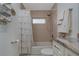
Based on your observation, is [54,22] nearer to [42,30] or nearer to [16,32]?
[42,30]

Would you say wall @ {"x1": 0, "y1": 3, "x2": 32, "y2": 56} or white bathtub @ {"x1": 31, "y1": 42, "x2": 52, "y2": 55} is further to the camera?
white bathtub @ {"x1": 31, "y1": 42, "x2": 52, "y2": 55}

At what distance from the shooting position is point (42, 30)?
2.03 meters

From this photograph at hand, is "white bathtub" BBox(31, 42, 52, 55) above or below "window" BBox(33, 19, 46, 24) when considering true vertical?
below

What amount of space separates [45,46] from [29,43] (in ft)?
1.01

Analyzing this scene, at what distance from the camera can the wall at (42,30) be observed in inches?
75.6

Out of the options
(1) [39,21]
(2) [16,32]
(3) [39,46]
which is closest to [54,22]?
(1) [39,21]

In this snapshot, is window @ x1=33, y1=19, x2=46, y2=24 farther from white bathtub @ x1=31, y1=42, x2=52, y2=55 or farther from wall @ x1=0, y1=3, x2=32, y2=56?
white bathtub @ x1=31, y1=42, x2=52, y2=55

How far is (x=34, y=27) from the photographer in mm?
2031

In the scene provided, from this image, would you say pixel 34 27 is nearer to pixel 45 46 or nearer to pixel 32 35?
pixel 32 35

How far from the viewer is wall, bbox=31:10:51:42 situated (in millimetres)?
1921

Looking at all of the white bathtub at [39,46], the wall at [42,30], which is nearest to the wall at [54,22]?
the wall at [42,30]

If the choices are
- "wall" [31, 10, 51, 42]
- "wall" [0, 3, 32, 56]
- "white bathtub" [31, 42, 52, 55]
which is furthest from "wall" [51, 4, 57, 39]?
"wall" [0, 3, 32, 56]

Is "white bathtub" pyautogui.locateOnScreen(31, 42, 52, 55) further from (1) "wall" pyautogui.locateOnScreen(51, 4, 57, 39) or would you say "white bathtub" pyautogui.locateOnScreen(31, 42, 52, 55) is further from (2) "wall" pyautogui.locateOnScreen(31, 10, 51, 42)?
(1) "wall" pyautogui.locateOnScreen(51, 4, 57, 39)

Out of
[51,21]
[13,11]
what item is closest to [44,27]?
[51,21]
